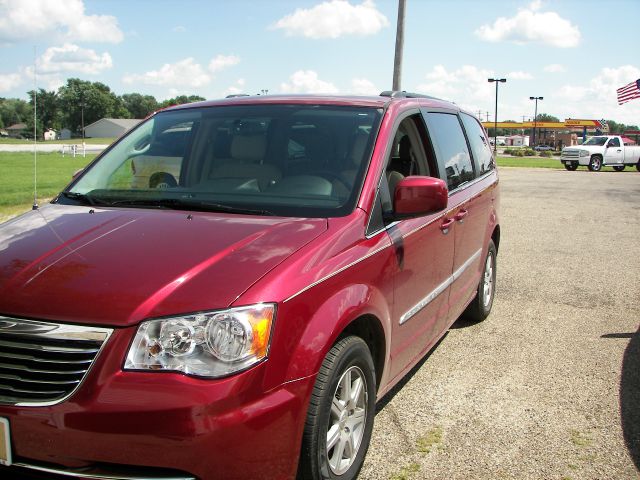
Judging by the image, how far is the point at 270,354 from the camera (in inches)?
89.4

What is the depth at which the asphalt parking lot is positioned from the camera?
3.28 meters

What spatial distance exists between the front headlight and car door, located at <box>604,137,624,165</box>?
36315 millimetres

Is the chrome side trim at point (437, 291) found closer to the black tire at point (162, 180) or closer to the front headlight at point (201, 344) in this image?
the front headlight at point (201, 344)

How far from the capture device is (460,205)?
14.6 feet

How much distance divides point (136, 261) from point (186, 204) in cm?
77

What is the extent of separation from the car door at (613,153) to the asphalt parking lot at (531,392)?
29.4 metres

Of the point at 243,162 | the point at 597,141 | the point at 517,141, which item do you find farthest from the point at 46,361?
the point at 517,141

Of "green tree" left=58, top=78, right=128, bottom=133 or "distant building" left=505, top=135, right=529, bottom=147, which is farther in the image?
"distant building" left=505, top=135, right=529, bottom=147

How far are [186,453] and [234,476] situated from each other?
0.64 feet

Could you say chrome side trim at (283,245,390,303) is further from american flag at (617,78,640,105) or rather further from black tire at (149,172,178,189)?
american flag at (617,78,640,105)

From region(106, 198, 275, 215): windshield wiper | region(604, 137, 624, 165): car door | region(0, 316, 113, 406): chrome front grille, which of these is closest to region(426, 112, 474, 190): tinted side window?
region(106, 198, 275, 215): windshield wiper

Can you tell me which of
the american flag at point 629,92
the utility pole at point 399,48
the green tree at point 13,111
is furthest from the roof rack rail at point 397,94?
the green tree at point 13,111

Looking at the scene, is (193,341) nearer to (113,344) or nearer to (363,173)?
(113,344)

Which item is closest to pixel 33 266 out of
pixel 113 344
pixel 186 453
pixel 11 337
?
pixel 11 337
